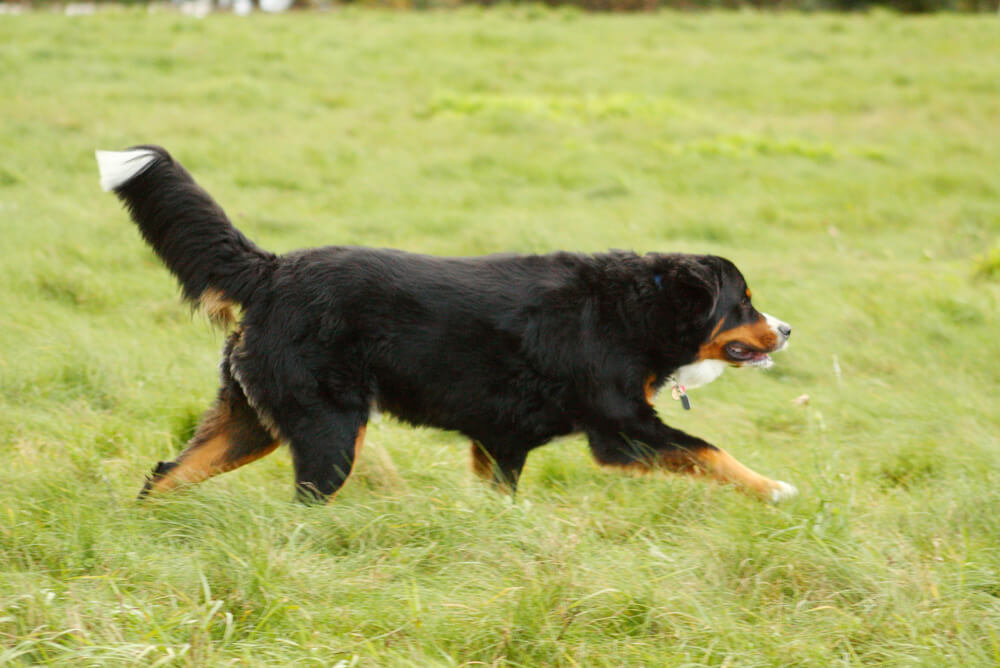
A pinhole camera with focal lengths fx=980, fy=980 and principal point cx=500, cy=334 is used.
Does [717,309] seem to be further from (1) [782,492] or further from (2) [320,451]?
(2) [320,451]

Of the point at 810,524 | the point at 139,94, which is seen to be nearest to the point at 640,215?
the point at 810,524

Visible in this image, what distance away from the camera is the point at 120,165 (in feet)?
12.2

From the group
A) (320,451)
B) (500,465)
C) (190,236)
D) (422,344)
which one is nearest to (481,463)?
(500,465)

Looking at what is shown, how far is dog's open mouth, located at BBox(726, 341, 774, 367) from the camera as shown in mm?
4492

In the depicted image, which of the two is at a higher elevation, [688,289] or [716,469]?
[688,289]

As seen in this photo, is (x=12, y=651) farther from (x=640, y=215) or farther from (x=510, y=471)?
(x=640, y=215)

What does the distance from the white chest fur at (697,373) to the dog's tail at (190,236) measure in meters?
1.87

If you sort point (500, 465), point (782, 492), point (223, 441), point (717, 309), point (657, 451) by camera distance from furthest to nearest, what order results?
point (717, 309) < point (500, 465) < point (657, 451) < point (223, 441) < point (782, 492)

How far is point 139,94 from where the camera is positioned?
11695mm

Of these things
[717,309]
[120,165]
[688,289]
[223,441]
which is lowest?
[223,441]

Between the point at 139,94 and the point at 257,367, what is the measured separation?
361 inches

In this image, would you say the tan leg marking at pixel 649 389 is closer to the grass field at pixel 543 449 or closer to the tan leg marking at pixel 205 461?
the grass field at pixel 543 449

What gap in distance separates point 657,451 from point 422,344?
1053 mm

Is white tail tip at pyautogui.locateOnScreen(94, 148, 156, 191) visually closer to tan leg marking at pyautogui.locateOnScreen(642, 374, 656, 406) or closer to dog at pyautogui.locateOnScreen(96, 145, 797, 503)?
dog at pyautogui.locateOnScreen(96, 145, 797, 503)
